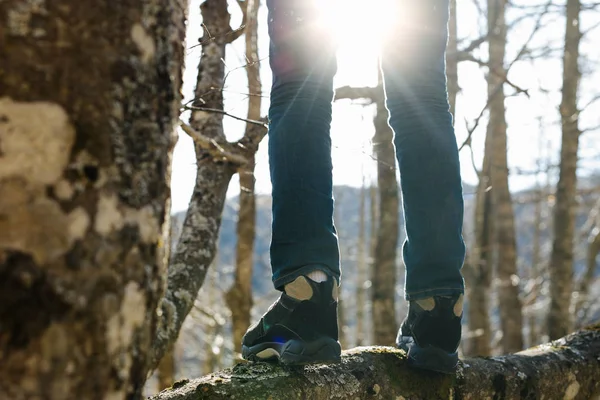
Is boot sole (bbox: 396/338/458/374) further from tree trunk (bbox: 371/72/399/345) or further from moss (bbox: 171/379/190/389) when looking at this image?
tree trunk (bbox: 371/72/399/345)

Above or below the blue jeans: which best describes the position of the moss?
below

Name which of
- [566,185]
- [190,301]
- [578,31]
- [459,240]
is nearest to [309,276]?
[459,240]

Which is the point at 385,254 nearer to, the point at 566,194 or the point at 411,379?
the point at 566,194

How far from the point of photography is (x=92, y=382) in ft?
2.09

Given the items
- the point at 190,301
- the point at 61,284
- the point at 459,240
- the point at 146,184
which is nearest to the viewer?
the point at 61,284

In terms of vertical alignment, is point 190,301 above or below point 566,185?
below

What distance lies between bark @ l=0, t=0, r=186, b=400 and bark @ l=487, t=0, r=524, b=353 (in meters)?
7.46

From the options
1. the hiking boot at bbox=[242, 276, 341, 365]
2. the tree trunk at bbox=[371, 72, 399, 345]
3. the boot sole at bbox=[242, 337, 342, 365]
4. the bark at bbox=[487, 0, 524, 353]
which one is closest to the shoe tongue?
Answer: the hiking boot at bbox=[242, 276, 341, 365]

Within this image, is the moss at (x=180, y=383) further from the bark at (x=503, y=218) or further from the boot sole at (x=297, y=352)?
the bark at (x=503, y=218)

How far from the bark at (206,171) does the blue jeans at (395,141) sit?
1048 millimetres

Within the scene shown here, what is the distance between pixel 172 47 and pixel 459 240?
1105 mm

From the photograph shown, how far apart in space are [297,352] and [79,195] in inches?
33.5

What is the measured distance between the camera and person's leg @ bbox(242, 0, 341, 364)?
4.65 ft

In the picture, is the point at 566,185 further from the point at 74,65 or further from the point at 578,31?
the point at 74,65
